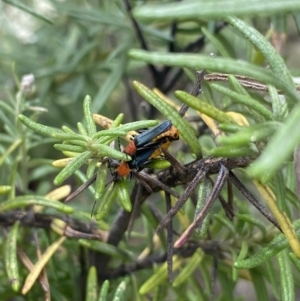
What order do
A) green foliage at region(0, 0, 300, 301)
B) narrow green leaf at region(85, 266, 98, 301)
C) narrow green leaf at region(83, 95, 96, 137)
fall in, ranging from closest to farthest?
1. green foliage at region(0, 0, 300, 301)
2. narrow green leaf at region(83, 95, 96, 137)
3. narrow green leaf at region(85, 266, 98, 301)

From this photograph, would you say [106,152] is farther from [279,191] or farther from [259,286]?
[259,286]

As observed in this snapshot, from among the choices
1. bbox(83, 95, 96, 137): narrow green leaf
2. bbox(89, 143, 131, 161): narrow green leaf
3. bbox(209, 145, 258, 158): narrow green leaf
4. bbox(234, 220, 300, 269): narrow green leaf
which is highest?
bbox(83, 95, 96, 137): narrow green leaf

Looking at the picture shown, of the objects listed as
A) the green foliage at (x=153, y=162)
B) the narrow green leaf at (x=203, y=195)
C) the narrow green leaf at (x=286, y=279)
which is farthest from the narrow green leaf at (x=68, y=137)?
the narrow green leaf at (x=286, y=279)

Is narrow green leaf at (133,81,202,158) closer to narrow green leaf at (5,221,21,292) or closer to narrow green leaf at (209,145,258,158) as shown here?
narrow green leaf at (209,145,258,158)

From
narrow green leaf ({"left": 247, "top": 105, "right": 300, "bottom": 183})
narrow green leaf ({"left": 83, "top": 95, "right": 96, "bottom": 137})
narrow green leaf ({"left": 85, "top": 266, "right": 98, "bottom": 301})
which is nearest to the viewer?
narrow green leaf ({"left": 247, "top": 105, "right": 300, "bottom": 183})

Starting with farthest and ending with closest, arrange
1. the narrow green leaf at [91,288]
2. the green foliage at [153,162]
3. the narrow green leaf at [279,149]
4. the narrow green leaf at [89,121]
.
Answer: the narrow green leaf at [91,288] < the narrow green leaf at [89,121] < the green foliage at [153,162] < the narrow green leaf at [279,149]

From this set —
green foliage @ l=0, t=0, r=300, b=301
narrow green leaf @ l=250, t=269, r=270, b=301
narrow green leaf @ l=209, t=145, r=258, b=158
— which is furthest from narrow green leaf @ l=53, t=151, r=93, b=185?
narrow green leaf @ l=250, t=269, r=270, b=301

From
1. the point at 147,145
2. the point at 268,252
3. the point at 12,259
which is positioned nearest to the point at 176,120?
Result: the point at 147,145

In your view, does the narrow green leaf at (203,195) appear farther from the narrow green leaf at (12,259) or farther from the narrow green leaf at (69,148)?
the narrow green leaf at (12,259)

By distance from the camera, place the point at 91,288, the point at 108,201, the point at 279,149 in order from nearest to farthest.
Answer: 1. the point at 279,149
2. the point at 108,201
3. the point at 91,288
